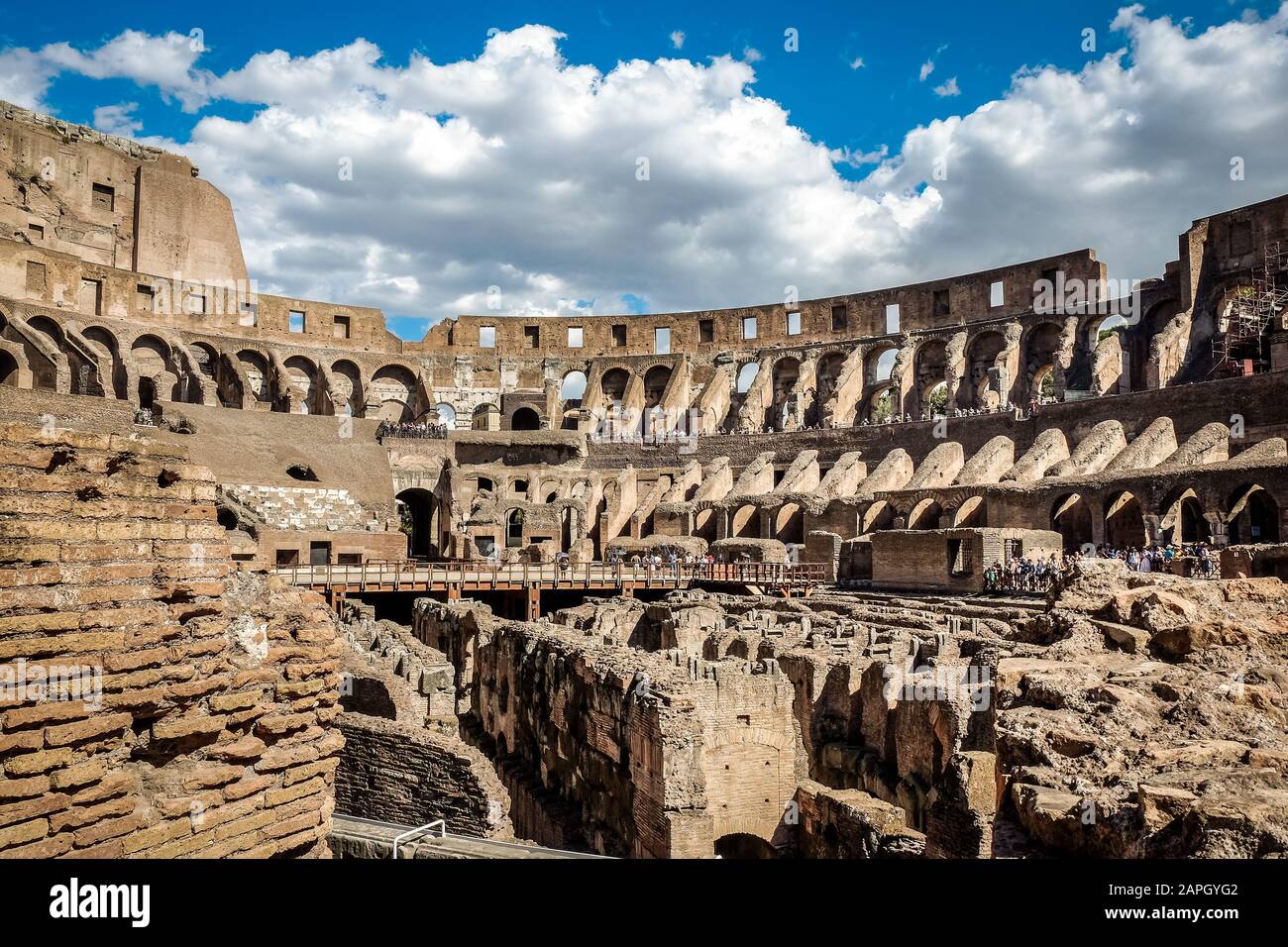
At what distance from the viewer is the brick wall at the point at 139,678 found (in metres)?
4.30

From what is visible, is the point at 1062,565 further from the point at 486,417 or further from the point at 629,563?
the point at 486,417

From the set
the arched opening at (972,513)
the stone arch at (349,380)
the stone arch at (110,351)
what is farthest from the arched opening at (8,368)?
the arched opening at (972,513)

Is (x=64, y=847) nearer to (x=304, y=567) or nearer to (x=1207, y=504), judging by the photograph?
(x=304, y=567)

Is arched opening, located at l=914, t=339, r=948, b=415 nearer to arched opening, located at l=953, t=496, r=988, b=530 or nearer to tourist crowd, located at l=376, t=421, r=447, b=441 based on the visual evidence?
arched opening, located at l=953, t=496, r=988, b=530

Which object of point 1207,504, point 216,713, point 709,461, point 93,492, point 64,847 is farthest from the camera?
point 709,461

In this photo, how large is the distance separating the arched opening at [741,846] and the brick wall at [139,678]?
414 cm

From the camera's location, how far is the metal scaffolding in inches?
1262

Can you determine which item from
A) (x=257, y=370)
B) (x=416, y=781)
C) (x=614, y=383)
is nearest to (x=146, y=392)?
(x=257, y=370)

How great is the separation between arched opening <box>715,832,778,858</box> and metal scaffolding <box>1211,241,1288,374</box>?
3103 cm

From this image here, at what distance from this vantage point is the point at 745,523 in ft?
117

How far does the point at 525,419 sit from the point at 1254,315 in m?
34.5

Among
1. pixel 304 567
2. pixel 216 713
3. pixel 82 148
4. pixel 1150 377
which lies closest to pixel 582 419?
pixel 304 567

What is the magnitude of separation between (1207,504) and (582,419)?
30.4m

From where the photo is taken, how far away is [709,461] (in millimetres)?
42094
